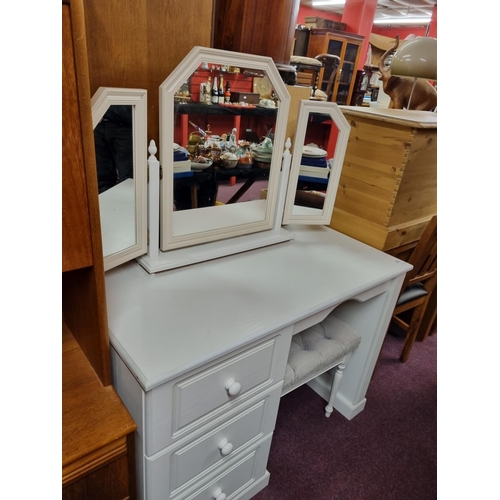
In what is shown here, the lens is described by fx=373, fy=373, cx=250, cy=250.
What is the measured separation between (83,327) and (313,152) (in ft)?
2.90

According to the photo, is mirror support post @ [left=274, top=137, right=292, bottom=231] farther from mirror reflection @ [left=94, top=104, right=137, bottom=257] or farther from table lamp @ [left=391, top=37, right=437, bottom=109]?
table lamp @ [left=391, top=37, right=437, bottom=109]

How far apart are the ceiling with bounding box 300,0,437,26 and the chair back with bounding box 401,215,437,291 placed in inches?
265

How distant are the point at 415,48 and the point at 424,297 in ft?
3.59

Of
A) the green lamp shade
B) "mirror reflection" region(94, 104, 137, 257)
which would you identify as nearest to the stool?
"mirror reflection" region(94, 104, 137, 257)

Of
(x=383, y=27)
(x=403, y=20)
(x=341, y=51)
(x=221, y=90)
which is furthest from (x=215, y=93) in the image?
(x=383, y=27)

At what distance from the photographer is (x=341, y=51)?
19.1 ft

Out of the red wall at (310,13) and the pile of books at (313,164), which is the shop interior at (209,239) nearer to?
the pile of books at (313,164)

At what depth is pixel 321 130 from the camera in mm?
1244

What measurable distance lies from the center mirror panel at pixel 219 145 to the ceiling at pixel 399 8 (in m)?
7.23

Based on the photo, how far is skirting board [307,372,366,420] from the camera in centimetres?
158

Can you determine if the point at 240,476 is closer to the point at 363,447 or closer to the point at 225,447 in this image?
the point at 225,447
